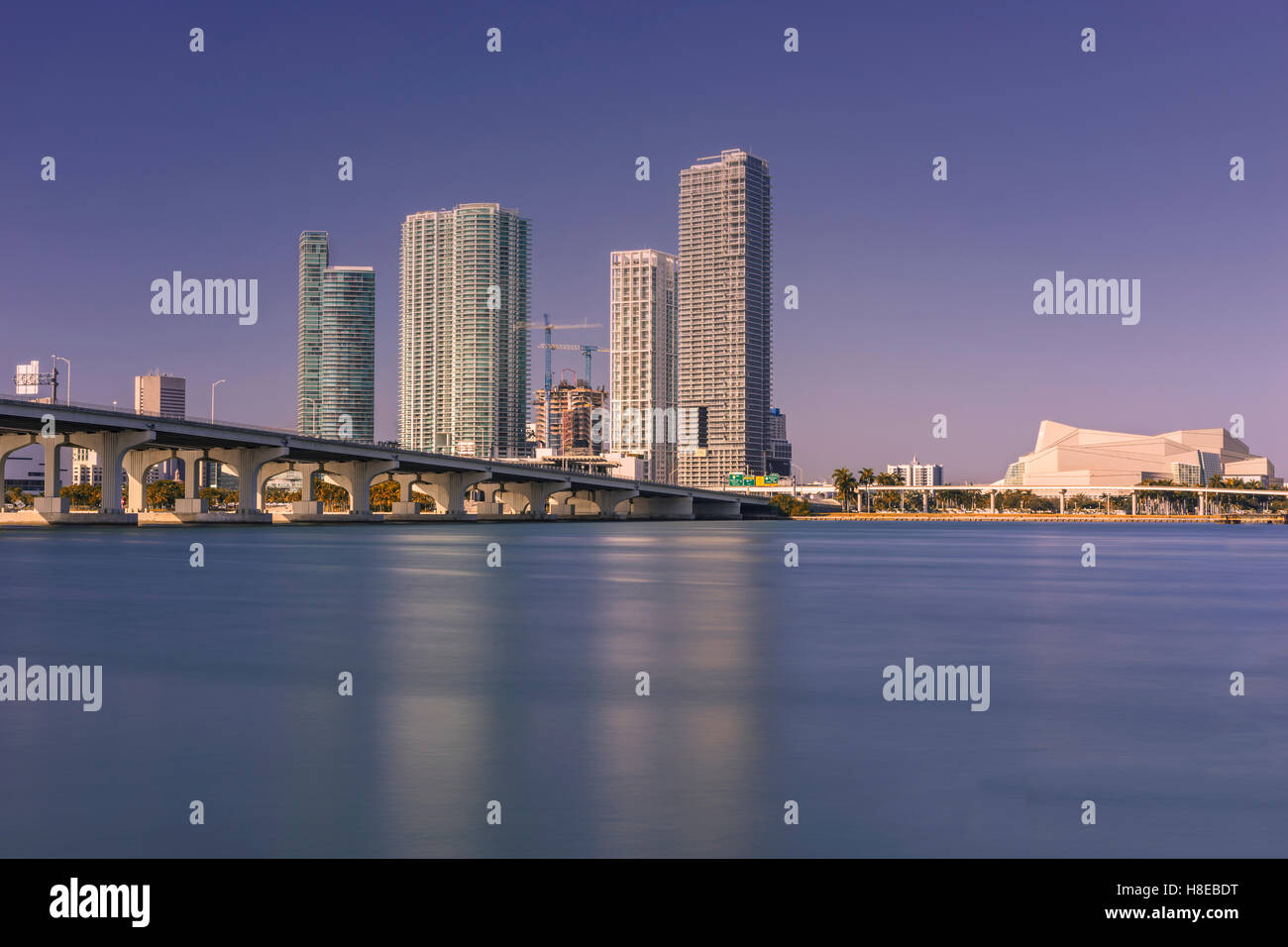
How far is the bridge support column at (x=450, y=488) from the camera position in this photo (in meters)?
192

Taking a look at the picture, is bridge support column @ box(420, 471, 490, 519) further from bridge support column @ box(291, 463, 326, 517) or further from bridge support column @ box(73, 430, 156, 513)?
bridge support column @ box(73, 430, 156, 513)

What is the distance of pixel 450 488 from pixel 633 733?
180m

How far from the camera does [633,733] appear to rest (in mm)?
16656

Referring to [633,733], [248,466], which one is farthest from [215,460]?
[633,733]

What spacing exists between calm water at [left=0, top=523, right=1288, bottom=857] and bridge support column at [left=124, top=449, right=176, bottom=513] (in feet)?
355

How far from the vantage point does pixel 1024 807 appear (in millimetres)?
12586

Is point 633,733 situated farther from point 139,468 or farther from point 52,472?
point 139,468

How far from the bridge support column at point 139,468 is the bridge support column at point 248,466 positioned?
258 inches

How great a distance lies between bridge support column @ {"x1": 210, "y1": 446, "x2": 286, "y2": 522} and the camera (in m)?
141

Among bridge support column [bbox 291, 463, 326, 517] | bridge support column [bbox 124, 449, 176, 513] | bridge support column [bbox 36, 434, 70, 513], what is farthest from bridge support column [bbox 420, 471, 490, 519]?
bridge support column [bbox 36, 434, 70, 513]
